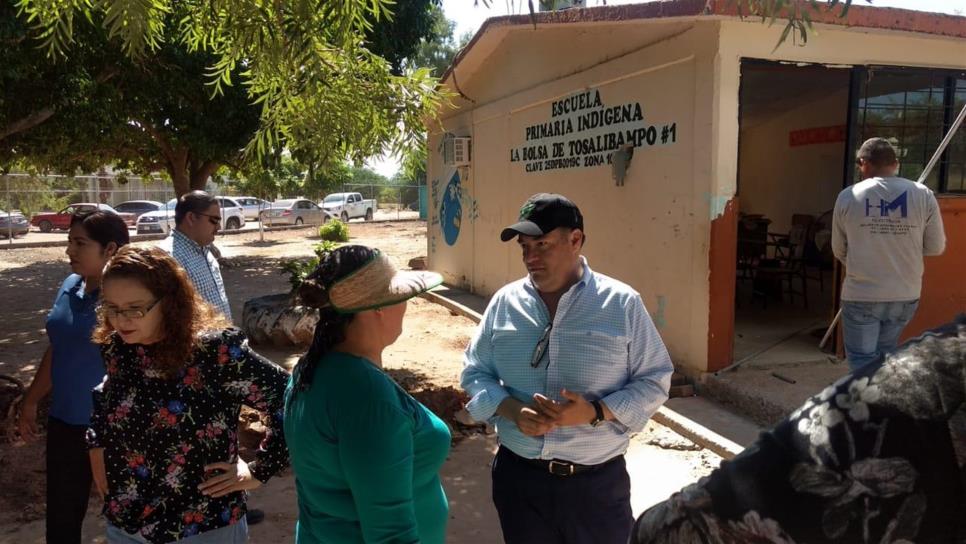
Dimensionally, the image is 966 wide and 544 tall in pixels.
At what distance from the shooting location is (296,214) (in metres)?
33.8

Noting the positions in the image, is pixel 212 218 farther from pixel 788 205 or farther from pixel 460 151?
pixel 788 205

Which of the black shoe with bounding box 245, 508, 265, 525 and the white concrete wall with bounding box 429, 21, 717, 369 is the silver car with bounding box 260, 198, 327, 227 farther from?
the black shoe with bounding box 245, 508, 265, 525

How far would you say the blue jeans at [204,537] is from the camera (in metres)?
2.04

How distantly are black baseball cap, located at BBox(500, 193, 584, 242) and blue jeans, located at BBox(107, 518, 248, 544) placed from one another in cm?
132

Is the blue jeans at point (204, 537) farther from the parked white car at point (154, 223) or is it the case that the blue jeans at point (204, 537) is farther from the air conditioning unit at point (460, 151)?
the parked white car at point (154, 223)

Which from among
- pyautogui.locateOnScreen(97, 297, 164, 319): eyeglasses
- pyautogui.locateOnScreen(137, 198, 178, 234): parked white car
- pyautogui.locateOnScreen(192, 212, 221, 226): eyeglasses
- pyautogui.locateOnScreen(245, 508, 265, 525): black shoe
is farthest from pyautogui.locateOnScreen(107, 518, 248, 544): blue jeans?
pyautogui.locateOnScreen(137, 198, 178, 234): parked white car

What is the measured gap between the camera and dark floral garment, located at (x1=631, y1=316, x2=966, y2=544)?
725 millimetres

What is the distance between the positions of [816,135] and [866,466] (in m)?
10.8

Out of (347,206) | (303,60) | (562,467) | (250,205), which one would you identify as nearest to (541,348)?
(562,467)

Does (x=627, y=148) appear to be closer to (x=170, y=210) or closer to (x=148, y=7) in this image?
(x=148, y=7)

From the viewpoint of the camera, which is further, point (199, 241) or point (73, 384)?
point (199, 241)

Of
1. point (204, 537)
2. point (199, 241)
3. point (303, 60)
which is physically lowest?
point (204, 537)

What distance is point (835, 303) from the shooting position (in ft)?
19.9

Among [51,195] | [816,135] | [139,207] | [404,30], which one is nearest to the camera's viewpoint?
[816,135]
